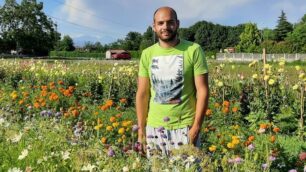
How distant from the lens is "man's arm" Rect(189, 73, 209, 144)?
3.04m

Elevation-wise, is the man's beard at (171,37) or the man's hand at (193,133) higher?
the man's beard at (171,37)

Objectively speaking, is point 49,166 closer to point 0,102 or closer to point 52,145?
point 52,145

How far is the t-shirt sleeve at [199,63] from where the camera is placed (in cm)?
307

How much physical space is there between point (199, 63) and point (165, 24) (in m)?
0.33

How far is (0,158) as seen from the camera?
10.8 feet

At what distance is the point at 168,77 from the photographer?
3.12 m

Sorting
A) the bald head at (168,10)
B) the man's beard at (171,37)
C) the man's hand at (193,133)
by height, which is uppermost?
the bald head at (168,10)

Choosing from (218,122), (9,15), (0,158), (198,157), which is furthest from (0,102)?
(9,15)

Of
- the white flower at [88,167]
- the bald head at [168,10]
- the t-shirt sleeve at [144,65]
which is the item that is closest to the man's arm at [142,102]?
the t-shirt sleeve at [144,65]

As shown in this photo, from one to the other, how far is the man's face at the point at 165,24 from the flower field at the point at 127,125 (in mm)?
755

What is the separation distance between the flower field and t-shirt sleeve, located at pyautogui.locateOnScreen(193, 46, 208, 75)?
534mm

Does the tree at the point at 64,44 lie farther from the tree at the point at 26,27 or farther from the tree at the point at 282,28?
the tree at the point at 282,28

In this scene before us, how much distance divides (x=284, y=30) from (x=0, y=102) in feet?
257

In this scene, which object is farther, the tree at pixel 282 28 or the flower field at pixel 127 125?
the tree at pixel 282 28
